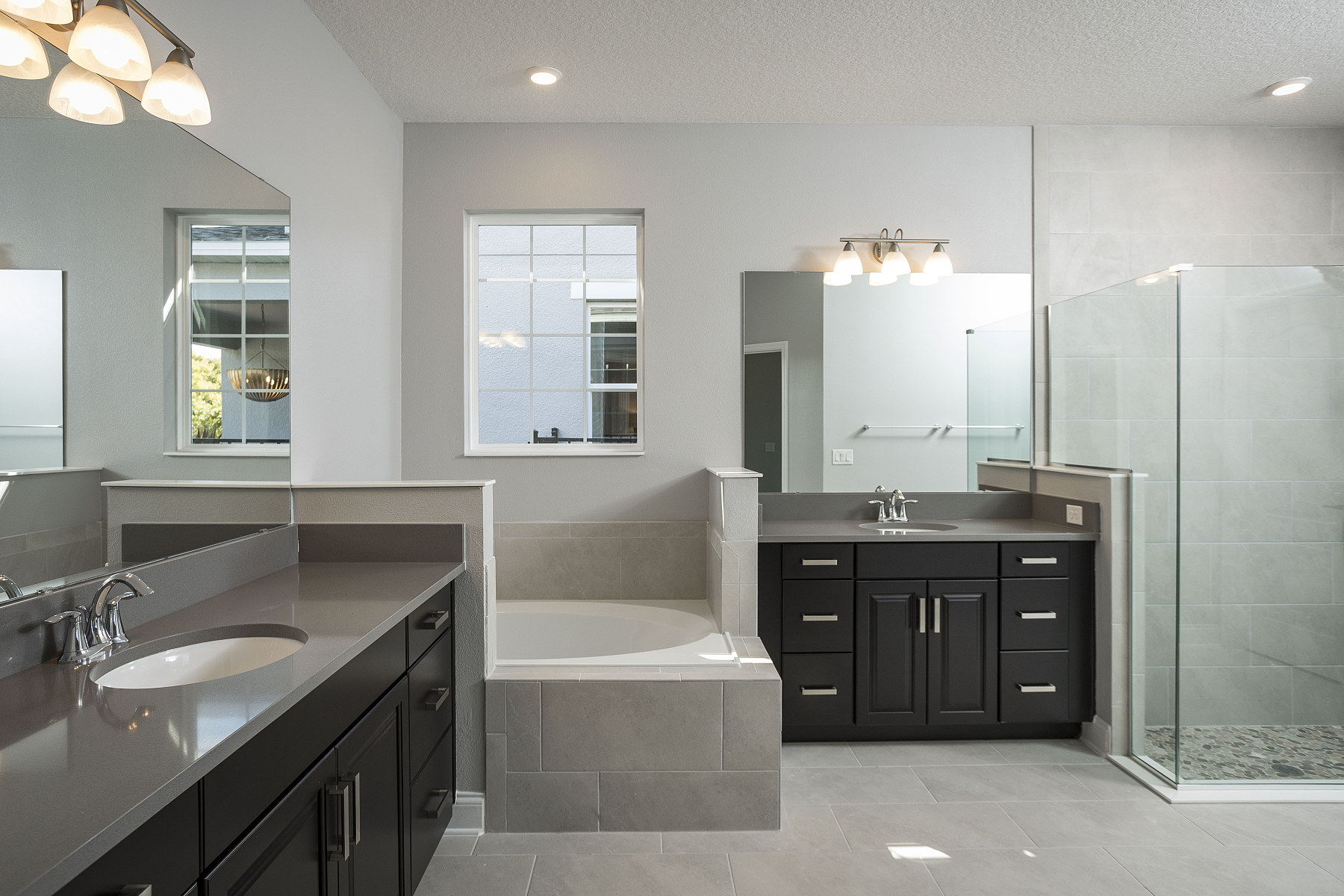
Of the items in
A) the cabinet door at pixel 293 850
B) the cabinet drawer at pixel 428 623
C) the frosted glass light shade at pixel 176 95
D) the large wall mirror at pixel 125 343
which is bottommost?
the cabinet door at pixel 293 850

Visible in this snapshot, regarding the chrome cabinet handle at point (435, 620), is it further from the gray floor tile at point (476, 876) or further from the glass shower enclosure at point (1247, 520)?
the glass shower enclosure at point (1247, 520)

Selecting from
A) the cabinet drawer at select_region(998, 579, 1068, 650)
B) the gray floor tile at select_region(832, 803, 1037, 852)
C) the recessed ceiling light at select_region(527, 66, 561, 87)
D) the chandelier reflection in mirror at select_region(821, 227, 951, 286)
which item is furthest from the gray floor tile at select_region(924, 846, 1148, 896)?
the recessed ceiling light at select_region(527, 66, 561, 87)

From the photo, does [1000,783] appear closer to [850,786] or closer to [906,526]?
[850,786]

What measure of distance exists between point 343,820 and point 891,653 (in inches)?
80.6

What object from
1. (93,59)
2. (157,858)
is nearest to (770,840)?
(157,858)

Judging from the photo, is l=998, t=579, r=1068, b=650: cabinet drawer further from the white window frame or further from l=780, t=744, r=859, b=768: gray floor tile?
the white window frame

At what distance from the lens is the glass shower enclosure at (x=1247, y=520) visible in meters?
2.40

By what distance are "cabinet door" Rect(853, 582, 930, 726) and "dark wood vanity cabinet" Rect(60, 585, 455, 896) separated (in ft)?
5.02

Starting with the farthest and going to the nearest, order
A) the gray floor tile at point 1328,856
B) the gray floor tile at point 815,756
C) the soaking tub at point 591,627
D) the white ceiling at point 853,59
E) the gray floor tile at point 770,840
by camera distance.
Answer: the soaking tub at point 591,627 → the gray floor tile at point 815,756 → the white ceiling at point 853,59 → the gray floor tile at point 770,840 → the gray floor tile at point 1328,856

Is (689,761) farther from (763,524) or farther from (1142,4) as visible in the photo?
(1142,4)

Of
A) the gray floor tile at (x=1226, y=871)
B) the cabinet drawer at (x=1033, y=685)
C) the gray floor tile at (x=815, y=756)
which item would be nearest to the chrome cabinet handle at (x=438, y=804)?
the gray floor tile at (x=815, y=756)

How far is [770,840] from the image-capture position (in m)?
2.14

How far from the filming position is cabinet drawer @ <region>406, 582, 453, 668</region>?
178 cm

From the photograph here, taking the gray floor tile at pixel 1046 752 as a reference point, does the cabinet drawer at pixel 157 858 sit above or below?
above
